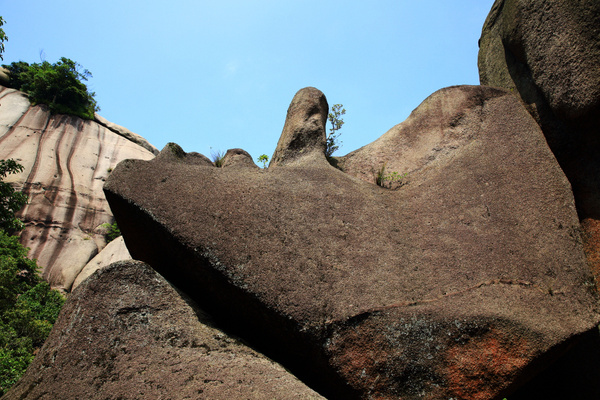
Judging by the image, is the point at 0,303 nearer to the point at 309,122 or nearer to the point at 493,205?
the point at 309,122

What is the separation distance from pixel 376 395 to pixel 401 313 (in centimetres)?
75

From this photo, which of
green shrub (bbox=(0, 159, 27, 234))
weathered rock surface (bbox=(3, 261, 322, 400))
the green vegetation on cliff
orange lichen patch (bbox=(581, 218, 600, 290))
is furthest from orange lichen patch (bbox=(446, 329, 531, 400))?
green shrub (bbox=(0, 159, 27, 234))

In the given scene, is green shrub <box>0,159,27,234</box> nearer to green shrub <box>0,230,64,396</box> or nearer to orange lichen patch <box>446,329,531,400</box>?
green shrub <box>0,230,64,396</box>

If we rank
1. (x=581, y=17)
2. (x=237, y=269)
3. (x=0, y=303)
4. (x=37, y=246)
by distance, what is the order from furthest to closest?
1. (x=37, y=246)
2. (x=0, y=303)
3. (x=581, y=17)
4. (x=237, y=269)

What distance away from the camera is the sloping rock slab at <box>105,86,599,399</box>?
3.70 meters

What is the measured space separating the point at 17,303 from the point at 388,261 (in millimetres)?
12938

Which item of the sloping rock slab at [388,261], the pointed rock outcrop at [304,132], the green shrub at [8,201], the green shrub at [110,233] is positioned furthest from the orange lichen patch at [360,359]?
the green shrub at [110,233]

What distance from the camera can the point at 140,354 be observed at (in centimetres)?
356

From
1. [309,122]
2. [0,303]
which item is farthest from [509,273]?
[0,303]

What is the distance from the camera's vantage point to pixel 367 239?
4.62 m

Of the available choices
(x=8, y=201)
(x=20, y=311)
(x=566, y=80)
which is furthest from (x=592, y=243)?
(x=20, y=311)

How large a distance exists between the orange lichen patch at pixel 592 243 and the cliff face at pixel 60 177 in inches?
723

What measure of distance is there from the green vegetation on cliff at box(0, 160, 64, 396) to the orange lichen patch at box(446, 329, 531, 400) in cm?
933

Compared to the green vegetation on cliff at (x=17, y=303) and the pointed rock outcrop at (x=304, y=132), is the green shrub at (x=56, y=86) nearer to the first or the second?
the green vegetation on cliff at (x=17, y=303)
